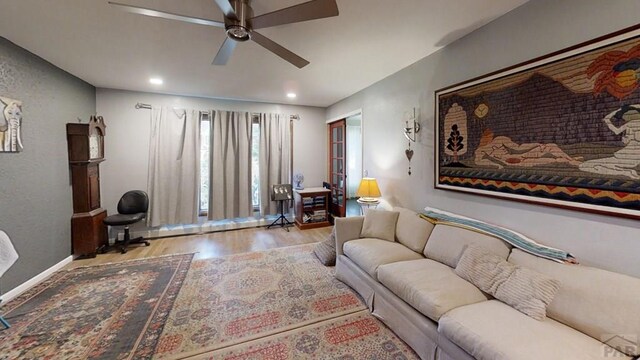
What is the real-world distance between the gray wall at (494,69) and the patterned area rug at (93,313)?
2908 mm

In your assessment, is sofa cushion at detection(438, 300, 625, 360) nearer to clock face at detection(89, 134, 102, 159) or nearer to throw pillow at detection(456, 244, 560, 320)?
throw pillow at detection(456, 244, 560, 320)

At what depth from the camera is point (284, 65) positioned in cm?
301

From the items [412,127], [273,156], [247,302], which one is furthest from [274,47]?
[273,156]

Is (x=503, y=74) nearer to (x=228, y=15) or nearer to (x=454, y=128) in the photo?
(x=454, y=128)

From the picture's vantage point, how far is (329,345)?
70.7 inches

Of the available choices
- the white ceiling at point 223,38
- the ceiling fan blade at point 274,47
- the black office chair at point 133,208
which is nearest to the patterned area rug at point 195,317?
the black office chair at point 133,208

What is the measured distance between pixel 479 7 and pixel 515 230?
5.80 ft

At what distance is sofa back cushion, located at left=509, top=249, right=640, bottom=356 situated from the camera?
3.92ft

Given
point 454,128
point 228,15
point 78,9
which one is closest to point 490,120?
point 454,128

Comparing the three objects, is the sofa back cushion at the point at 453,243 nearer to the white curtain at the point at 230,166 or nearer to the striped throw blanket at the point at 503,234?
the striped throw blanket at the point at 503,234

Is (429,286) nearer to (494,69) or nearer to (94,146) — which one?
(494,69)

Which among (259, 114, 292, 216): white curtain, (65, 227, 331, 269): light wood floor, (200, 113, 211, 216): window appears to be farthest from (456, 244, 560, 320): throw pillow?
(200, 113, 211, 216): window

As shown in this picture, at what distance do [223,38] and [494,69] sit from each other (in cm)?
248

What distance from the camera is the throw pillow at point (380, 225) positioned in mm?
2766
